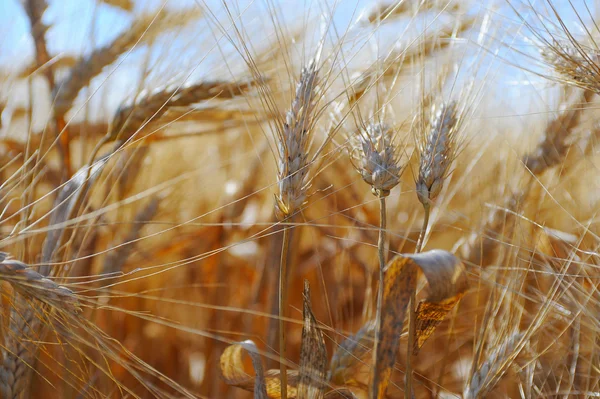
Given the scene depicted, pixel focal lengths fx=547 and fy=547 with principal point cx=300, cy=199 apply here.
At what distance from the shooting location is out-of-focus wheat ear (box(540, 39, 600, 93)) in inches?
32.1

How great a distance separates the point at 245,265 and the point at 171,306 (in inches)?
10.4

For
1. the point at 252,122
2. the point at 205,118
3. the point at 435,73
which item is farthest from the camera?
the point at 252,122

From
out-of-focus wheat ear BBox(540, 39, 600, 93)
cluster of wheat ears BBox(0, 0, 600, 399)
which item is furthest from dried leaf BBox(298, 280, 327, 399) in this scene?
out-of-focus wheat ear BBox(540, 39, 600, 93)

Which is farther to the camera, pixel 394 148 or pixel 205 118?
pixel 205 118

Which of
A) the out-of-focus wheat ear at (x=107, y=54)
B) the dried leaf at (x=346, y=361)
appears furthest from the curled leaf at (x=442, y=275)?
the out-of-focus wheat ear at (x=107, y=54)

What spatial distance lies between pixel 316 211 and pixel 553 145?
992mm

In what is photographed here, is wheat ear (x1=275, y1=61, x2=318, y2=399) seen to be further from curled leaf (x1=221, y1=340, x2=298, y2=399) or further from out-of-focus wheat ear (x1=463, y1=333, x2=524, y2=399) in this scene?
out-of-focus wheat ear (x1=463, y1=333, x2=524, y2=399)

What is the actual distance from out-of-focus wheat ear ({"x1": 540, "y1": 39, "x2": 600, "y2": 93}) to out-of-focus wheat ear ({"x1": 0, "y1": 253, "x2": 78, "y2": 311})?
2.46 feet

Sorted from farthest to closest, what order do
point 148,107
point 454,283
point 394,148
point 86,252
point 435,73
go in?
point 86,252 < point 148,107 < point 435,73 < point 394,148 < point 454,283

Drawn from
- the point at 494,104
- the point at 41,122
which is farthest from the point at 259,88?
the point at 41,122

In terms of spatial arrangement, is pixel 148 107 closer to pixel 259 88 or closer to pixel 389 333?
pixel 259 88

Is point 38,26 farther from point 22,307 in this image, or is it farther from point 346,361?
point 346,361

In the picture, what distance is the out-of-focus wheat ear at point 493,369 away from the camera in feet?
2.48

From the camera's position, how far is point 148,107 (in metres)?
1.05
